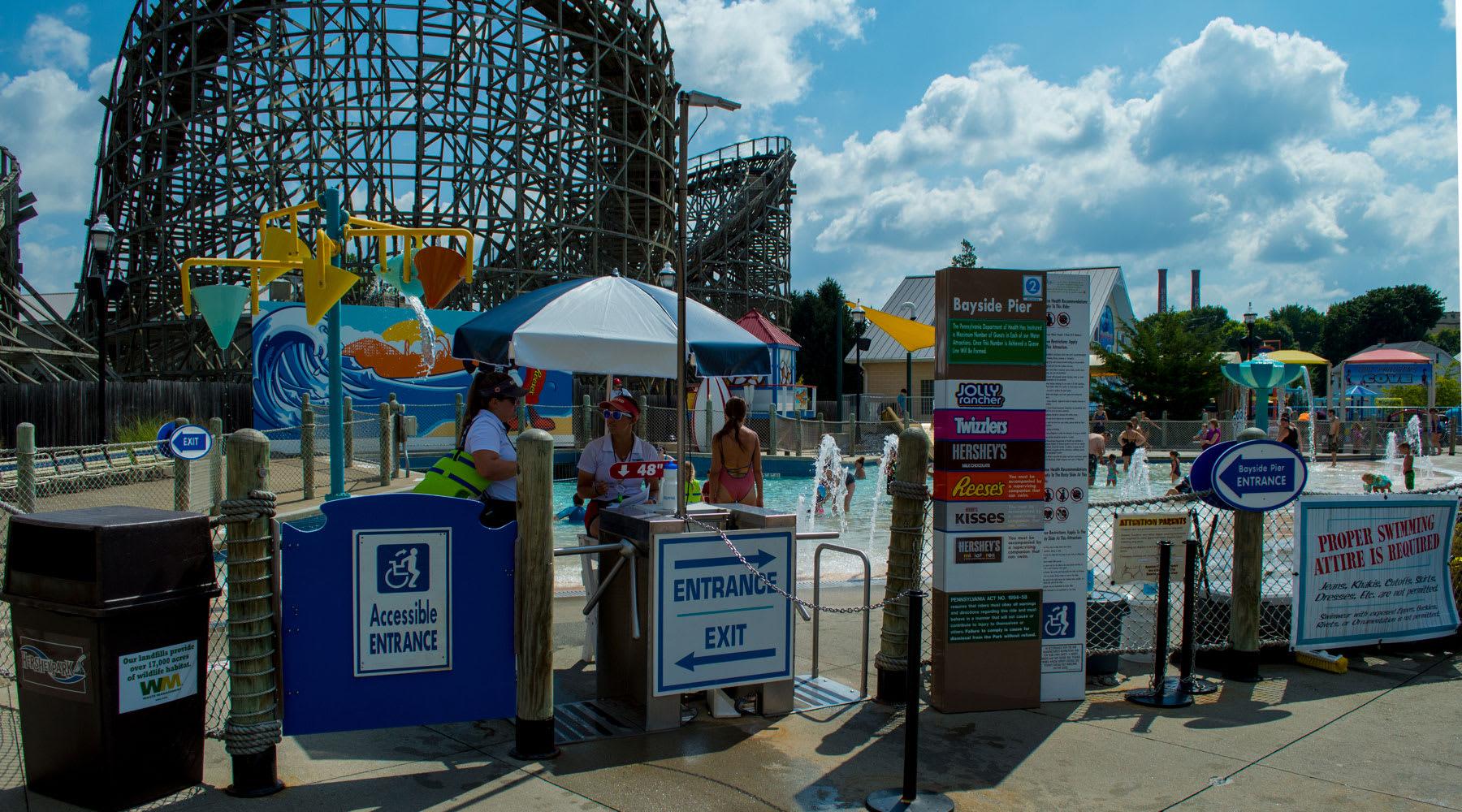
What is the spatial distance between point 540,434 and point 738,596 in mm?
1366

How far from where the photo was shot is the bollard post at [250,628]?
160 inches

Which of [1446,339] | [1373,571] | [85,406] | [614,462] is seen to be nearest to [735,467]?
[614,462]

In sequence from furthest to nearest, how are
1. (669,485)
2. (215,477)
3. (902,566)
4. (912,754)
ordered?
(215,477), (669,485), (902,566), (912,754)

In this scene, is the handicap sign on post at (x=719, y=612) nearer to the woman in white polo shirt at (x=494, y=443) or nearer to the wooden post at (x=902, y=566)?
the wooden post at (x=902, y=566)

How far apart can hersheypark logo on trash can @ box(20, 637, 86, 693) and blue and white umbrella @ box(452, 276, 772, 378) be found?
3.25m

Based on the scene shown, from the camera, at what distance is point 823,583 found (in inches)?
363

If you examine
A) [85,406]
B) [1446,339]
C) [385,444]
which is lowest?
[385,444]

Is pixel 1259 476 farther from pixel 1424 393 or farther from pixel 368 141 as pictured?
pixel 1424 393

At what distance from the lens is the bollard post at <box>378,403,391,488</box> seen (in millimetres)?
16562

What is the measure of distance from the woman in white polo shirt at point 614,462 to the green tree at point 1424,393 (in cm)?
5346

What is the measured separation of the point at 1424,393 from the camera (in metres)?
52.6

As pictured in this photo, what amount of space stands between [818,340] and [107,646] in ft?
199

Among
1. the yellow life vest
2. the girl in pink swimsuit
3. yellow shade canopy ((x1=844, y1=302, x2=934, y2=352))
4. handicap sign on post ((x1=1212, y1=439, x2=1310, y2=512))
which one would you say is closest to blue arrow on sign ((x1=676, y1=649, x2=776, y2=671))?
the yellow life vest

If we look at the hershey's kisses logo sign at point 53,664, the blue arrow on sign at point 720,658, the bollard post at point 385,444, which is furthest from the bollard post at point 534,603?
the bollard post at point 385,444
